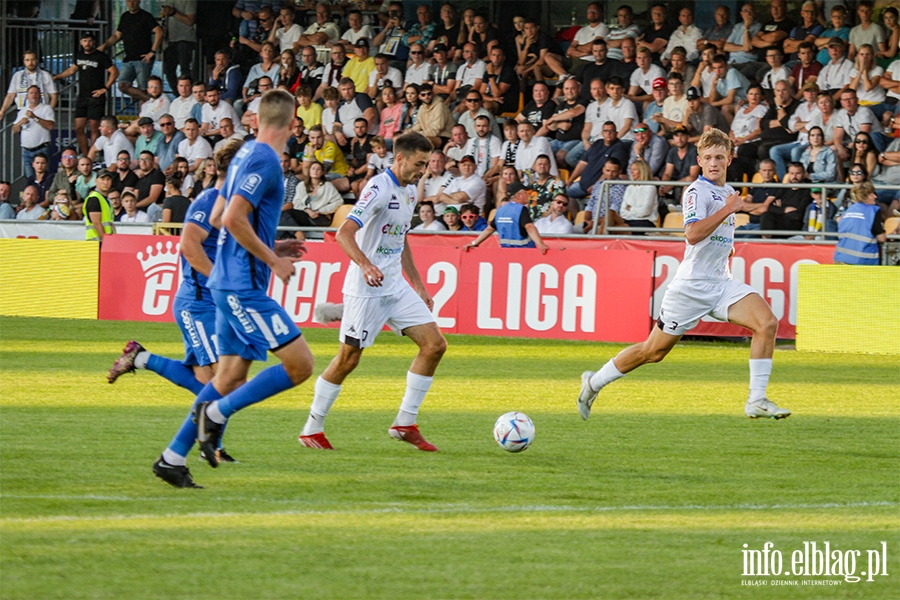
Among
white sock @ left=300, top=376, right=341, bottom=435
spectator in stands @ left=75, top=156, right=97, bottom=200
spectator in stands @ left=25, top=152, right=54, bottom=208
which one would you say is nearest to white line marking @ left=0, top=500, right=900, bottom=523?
white sock @ left=300, top=376, right=341, bottom=435

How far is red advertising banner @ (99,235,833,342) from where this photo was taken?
16969mm

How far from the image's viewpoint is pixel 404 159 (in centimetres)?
851

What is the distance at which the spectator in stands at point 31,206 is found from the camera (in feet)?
77.4

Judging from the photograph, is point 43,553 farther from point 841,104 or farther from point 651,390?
point 841,104

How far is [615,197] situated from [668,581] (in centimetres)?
1479

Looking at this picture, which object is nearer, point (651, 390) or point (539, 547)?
point (539, 547)

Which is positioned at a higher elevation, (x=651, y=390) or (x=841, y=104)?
(x=841, y=104)

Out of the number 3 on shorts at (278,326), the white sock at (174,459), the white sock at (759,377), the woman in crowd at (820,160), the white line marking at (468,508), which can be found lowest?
the white line marking at (468,508)

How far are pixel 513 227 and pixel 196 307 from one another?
397 inches

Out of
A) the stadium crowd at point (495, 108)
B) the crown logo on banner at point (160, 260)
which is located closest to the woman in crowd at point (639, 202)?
the stadium crowd at point (495, 108)

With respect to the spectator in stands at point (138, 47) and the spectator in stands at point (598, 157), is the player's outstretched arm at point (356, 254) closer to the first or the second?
the spectator in stands at point (598, 157)

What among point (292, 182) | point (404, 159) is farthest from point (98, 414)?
point (292, 182)

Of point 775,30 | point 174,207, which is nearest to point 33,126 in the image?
point 174,207

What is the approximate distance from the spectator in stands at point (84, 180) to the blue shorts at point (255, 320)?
58.9 feet
